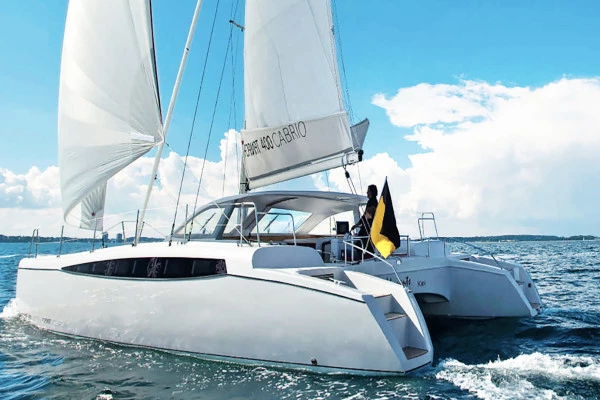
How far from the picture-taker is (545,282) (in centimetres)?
1577

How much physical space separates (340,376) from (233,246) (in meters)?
2.25

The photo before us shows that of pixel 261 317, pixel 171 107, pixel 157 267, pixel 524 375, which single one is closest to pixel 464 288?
pixel 524 375

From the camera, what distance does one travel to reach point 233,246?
6562mm

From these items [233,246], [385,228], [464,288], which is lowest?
[464,288]

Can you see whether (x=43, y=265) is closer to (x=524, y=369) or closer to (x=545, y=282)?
(x=524, y=369)

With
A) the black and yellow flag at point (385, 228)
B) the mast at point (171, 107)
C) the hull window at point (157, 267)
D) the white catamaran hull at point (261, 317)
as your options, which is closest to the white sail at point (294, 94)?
the mast at point (171, 107)

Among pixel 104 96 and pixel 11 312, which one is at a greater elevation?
pixel 104 96

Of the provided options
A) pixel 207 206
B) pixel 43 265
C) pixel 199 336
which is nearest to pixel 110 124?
pixel 207 206

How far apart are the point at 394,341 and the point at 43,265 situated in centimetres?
647

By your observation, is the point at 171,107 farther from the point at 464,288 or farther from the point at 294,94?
the point at 464,288

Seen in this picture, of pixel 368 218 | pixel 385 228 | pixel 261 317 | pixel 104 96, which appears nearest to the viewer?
pixel 261 317

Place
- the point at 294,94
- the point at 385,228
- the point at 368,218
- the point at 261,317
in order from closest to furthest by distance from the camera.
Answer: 1. the point at 261,317
2. the point at 385,228
3. the point at 368,218
4. the point at 294,94

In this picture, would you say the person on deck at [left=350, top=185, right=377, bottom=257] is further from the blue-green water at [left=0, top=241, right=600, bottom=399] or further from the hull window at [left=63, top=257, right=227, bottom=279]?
the hull window at [left=63, top=257, right=227, bottom=279]

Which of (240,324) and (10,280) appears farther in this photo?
(10,280)
